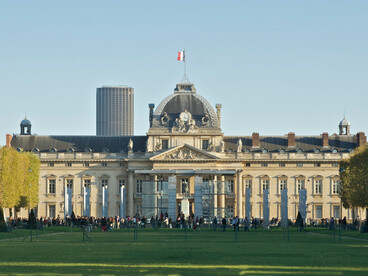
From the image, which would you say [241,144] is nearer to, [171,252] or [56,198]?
[56,198]

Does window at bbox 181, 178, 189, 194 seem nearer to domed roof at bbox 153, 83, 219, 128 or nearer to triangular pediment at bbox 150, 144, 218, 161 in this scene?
triangular pediment at bbox 150, 144, 218, 161

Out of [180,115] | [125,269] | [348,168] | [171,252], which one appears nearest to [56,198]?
[180,115]

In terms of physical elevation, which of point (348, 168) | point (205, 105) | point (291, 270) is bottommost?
point (291, 270)

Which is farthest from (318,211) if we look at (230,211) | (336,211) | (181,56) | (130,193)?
(181,56)

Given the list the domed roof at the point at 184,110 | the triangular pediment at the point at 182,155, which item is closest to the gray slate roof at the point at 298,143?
the triangular pediment at the point at 182,155

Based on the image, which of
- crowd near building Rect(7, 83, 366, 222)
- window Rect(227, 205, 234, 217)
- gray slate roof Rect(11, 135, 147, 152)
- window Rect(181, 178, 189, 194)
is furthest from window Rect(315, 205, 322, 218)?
gray slate roof Rect(11, 135, 147, 152)

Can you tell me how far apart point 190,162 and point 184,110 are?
642 centimetres

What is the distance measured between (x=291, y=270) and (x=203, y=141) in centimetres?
9422

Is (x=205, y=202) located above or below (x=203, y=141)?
below

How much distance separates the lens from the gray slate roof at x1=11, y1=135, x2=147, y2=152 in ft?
433

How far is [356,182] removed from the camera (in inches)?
3878

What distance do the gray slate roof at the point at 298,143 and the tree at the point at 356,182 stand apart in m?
23.6

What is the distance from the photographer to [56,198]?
430ft

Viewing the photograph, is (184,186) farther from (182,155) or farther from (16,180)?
(16,180)
